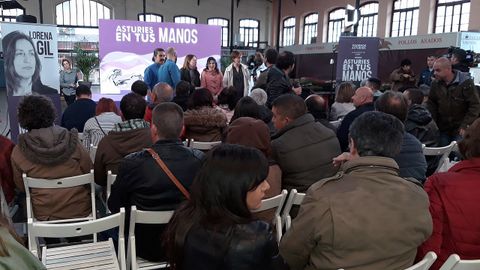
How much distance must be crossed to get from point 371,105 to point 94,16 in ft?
60.4

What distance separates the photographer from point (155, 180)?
1853 millimetres

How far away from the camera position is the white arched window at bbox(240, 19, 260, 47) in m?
21.2

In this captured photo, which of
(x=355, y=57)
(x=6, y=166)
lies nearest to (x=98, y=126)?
(x=6, y=166)

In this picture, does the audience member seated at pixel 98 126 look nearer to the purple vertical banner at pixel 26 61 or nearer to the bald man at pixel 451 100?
the purple vertical banner at pixel 26 61

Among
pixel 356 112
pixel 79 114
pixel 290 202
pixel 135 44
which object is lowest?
pixel 290 202

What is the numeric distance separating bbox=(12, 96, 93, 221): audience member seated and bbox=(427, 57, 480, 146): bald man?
3267 millimetres

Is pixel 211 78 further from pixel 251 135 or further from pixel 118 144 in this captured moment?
pixel 251 135

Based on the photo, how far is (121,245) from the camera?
179cm

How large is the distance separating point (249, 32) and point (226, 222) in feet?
69.0

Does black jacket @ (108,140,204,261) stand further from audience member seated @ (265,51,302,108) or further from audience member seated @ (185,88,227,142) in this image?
audience member seated @ (265,51,302,108)

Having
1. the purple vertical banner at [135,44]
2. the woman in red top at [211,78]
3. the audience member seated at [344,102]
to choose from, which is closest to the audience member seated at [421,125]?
the audience member seated at [344,102]

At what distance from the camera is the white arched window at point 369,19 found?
14.9 m

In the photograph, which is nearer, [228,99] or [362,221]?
[362,221]

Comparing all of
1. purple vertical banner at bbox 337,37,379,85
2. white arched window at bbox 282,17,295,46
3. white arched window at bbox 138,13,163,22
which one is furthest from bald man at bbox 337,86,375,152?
white arched window at bbox 138,13,163,22
